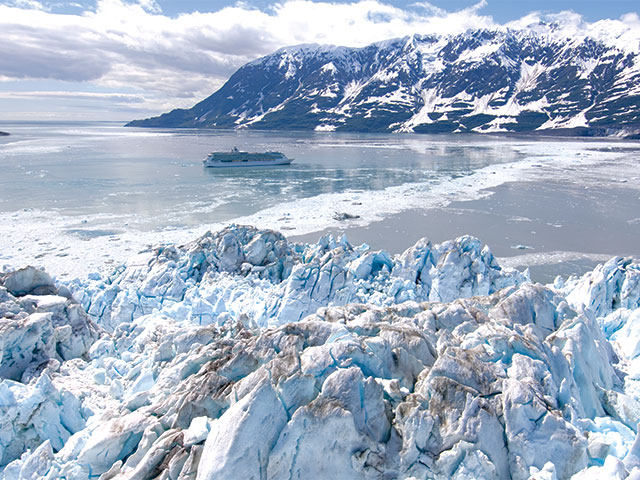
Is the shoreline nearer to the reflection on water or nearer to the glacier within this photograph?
the reflection on water

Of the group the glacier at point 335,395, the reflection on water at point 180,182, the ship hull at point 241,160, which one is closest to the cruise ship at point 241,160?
the ship hull at point 241,160

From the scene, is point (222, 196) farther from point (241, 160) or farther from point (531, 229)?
point (241, 160)

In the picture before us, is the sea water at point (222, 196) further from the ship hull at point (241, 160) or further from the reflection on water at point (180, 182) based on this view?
the ship hull at point (241, 160)

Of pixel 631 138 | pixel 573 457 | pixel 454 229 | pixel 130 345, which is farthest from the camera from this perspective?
pixel 631 138

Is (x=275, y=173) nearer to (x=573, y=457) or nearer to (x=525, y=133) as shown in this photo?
(x=573, y=457)

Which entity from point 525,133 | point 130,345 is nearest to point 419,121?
point 525,133

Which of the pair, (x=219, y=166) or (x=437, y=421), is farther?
(x=219, y=166)

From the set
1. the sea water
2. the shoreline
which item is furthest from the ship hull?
the shoreline
